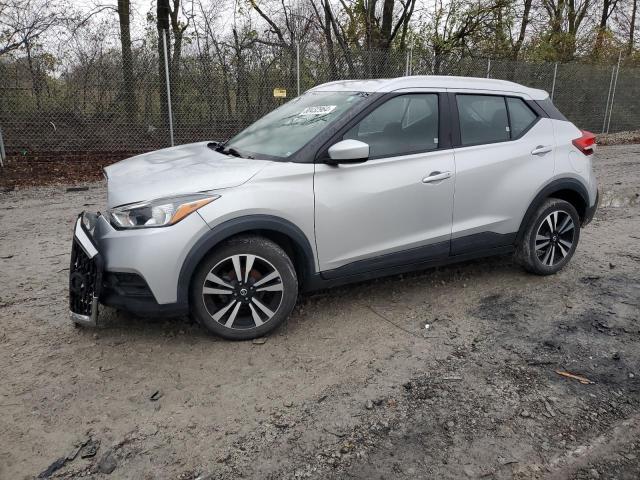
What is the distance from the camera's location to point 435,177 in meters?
3.84

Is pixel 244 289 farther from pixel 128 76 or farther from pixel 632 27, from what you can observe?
pixel 632 27

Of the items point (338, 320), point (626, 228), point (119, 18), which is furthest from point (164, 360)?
point (119, 18)

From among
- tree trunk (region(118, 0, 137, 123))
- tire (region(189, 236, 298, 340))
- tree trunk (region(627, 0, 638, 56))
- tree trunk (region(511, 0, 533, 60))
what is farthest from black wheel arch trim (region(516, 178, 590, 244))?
tree trunk (region(627, 0, 638, 56))

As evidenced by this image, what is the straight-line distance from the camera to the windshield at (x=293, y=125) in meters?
3.67

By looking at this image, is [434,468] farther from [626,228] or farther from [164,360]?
[626,228]

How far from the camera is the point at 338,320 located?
3805 mm

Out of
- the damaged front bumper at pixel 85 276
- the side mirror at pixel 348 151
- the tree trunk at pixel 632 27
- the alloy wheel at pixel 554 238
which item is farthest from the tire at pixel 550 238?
the tree trunk at pixel 632 27

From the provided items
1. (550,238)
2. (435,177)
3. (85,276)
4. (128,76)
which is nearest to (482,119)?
(435,177)

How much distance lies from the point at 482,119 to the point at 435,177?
31.8 inches

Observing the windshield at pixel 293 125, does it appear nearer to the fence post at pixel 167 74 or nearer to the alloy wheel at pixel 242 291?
the alloy wheel at pixel 242 291

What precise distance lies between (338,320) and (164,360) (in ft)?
4.23

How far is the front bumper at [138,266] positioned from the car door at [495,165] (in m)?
2.13

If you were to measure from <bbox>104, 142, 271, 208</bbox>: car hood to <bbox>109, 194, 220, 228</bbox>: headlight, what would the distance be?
46 mm

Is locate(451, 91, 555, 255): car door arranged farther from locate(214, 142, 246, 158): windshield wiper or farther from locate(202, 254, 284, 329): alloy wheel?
locate(214, 142, 246, 158): windshield wiper
